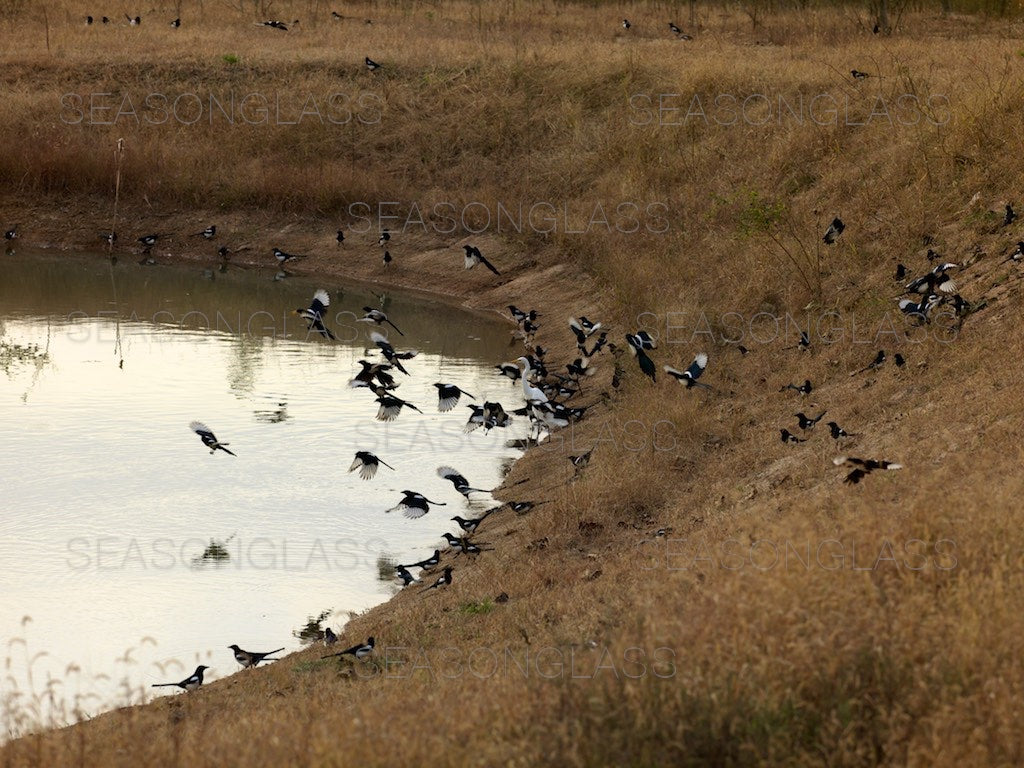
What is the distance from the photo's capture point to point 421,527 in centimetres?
1761

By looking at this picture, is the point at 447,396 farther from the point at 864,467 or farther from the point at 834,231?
the point at 864,467

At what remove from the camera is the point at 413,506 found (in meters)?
17.0

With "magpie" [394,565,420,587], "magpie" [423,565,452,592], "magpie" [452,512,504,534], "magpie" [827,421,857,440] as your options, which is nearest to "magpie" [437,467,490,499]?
"magpie" [452,512,504,534]

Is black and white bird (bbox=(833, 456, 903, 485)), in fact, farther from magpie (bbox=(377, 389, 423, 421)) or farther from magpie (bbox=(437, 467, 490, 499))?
magpie (bbox=(377, 389, 423, 421))

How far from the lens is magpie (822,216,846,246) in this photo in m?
23.0

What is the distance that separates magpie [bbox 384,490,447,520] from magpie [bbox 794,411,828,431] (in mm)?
5000

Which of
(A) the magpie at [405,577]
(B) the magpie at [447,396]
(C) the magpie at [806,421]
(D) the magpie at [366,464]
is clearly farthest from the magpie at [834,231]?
(A) the magpie at [405,577]

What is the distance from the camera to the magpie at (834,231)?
2302 cm

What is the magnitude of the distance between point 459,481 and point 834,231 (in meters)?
9.68

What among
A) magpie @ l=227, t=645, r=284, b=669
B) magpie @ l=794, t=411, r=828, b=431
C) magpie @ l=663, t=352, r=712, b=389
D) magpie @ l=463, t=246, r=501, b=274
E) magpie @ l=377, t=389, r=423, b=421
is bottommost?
magpie @ l=227, t=645, r=284, b=669

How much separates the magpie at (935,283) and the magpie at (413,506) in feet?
26.1

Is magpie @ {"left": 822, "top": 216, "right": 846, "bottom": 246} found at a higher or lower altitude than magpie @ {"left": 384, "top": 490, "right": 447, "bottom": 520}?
higher

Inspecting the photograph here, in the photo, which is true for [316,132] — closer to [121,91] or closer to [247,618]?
[121,91]

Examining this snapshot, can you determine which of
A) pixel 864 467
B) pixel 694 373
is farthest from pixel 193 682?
pixel 694 373
